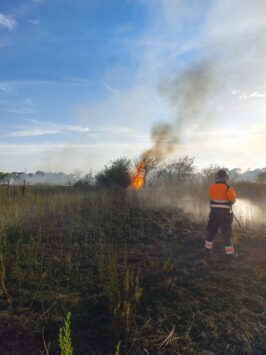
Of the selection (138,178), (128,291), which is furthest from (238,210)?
(128,291)

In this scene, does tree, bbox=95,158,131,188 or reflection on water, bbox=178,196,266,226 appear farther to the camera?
tree, bbox=95,158,131,188

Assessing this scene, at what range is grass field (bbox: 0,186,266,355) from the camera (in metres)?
3.60

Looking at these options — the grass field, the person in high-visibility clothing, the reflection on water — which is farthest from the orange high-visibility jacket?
the reflection on water

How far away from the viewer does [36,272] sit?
5.21 metres

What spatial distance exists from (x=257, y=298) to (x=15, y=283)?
3.61 metres

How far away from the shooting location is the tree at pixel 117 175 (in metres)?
16.9

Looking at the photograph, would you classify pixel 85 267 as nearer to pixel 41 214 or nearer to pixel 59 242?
pixel 59 242

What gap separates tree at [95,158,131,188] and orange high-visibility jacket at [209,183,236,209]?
31.4 ft

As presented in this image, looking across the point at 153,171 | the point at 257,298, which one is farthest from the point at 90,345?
the point at 153,171

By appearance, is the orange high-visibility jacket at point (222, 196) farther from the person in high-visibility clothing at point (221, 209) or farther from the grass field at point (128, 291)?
the grass field at point (128, 291)

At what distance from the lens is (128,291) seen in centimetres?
433

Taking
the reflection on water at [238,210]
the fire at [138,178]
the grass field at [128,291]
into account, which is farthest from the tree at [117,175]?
the grass field at [128,291]

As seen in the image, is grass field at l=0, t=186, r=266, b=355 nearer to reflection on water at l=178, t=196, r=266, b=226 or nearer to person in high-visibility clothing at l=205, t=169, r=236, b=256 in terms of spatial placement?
person in high-visibility clothing at l=205, t=169, r=236, b=256

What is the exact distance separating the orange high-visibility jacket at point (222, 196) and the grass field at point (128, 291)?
1066 mm
